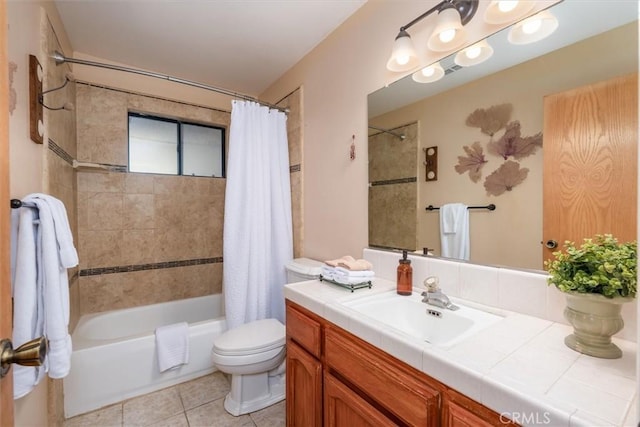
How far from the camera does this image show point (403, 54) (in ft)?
4.38

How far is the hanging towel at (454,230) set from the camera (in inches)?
48.1

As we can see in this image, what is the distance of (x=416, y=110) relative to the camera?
4.65 ft

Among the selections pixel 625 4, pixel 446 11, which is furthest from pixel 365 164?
pixel 625 4

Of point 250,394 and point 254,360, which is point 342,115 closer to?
point 254,360

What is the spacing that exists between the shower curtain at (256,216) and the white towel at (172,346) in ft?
1.03

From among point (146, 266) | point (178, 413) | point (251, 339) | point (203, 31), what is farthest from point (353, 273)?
point (146, 266)

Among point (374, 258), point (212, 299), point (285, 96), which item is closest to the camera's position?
point (374, 258)

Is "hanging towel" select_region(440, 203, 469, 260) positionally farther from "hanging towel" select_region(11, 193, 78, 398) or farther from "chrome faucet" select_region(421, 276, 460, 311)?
"hanging towel" select_region(11, 193, 78, 398)

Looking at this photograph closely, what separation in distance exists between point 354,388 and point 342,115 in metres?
1.53

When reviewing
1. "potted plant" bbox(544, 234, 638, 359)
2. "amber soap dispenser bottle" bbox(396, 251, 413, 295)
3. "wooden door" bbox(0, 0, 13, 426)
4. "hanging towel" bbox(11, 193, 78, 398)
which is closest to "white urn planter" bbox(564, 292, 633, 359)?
"potted plant" bbox(544, 234, 638, 359)

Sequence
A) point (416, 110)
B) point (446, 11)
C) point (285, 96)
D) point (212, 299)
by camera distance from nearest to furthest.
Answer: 1. point (446, 11)
2. point (416, 110)
3. point (285, 96)
4. point (212, 299)

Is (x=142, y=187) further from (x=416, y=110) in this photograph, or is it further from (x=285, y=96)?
(x=416, y=110)

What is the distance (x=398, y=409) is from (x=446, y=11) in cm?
149

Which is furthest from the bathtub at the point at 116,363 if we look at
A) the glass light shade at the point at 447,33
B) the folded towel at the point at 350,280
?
the glass light shade at the point at 447,33
